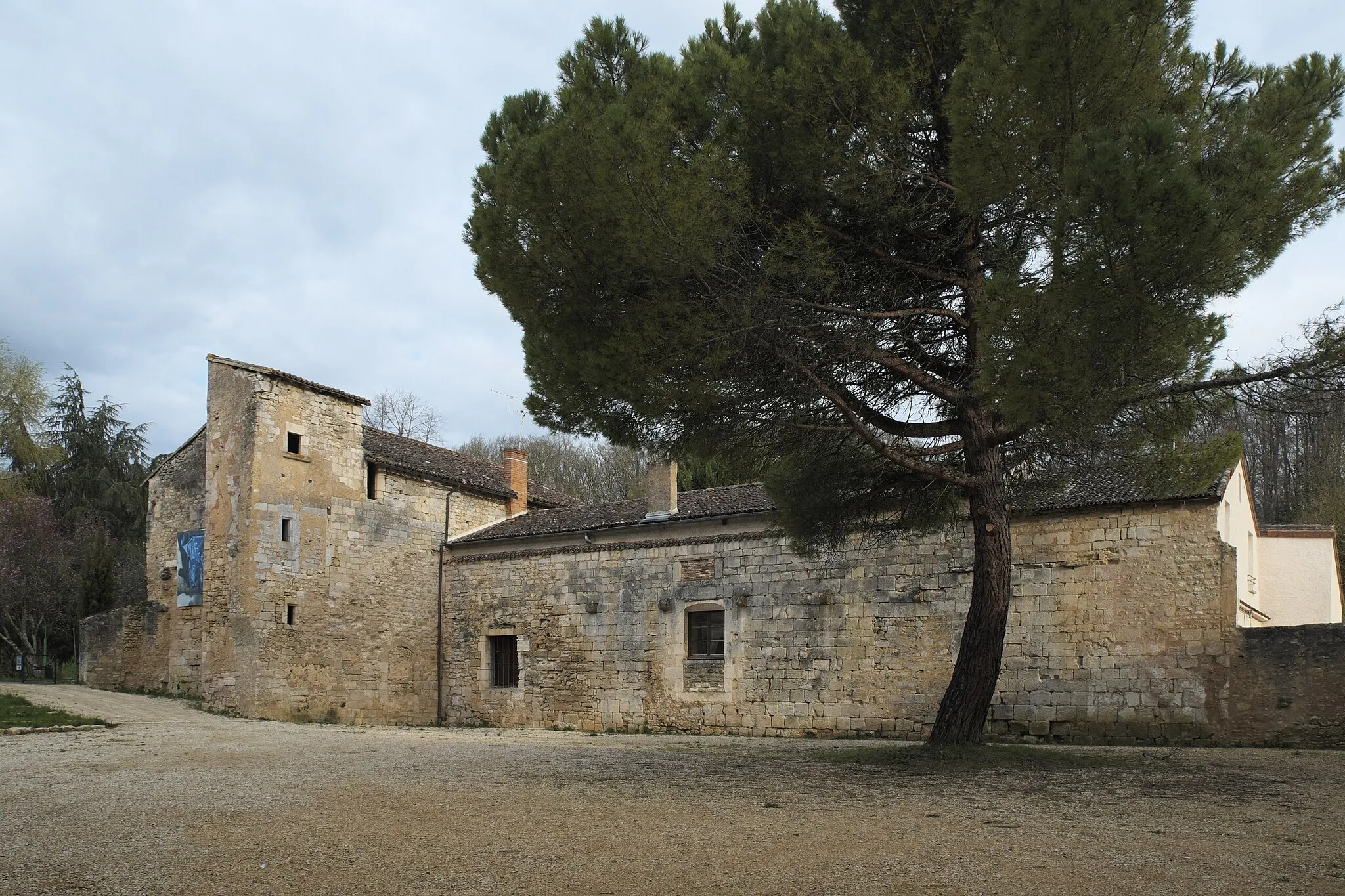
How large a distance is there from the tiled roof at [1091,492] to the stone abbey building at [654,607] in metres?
0.07

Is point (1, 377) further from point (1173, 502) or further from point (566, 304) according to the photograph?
point (1173, 502)

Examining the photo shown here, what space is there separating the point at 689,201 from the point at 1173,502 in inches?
332

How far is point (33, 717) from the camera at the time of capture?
13.3m

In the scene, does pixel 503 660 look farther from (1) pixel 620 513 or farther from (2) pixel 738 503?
(2) pixel 738 503

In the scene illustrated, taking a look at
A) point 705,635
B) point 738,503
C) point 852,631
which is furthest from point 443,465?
point 852,631

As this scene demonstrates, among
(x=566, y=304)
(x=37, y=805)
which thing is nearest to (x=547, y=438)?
(x=566, y=304)

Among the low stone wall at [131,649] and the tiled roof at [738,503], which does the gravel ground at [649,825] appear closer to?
the tiled roof at [738,503]

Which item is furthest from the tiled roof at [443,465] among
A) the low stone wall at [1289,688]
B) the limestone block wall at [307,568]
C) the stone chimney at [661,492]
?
the low stone wall at [1289,688]

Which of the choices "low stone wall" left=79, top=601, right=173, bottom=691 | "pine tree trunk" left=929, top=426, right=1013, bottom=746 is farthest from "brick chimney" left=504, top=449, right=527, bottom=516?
"pine tree trunk" left=929, top=426, right=1013, bottom=746

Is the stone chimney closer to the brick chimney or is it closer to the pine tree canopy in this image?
the brick chimney

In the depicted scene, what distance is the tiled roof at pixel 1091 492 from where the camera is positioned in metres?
10.6

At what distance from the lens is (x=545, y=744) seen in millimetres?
13188

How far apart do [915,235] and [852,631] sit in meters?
7.65

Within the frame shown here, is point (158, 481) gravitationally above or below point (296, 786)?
above
